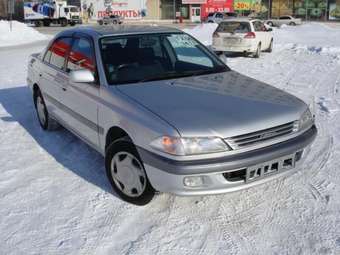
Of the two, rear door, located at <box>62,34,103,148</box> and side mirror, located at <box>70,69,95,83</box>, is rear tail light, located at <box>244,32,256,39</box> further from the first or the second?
side mirror, located at <box>70,69,95,83</box>

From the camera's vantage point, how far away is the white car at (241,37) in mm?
14992

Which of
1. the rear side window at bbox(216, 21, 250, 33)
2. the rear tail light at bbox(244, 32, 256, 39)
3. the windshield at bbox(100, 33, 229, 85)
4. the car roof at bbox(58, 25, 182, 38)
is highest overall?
the rear side window at bbox(216, 21, 250, 33)

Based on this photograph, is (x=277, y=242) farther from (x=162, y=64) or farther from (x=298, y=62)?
(x=298, y=62)

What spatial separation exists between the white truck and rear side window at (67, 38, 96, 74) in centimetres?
4822

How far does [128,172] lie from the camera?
3785mm

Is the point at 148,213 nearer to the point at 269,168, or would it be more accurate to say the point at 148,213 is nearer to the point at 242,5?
the point at 269,168

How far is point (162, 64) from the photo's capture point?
453 centimetres

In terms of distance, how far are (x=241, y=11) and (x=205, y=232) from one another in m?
56.5

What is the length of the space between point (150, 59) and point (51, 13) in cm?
4958

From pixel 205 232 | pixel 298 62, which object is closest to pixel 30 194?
pixel 205 232

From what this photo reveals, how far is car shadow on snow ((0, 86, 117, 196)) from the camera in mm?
4539

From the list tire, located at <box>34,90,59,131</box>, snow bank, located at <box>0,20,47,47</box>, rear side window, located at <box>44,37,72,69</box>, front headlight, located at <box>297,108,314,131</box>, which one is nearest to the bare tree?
snow bank, located at <box>0,20,47,47</box>

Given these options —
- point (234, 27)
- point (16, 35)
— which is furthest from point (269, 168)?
point (16, 35)

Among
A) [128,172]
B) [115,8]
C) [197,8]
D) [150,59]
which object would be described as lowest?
[128,172]
